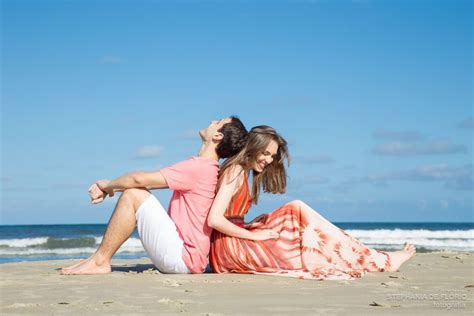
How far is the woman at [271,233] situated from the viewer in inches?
237

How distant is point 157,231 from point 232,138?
1.13 m

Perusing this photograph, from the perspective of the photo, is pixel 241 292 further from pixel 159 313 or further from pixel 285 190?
pixel 285 190

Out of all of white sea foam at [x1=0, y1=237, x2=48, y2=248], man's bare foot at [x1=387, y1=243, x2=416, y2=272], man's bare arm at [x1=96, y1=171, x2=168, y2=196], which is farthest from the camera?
white sea foam at [x1=0, y1=237, x2=48, y2=248]

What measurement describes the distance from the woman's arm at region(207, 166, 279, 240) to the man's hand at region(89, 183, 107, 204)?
1.08 m

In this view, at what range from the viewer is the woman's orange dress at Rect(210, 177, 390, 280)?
20.0ft

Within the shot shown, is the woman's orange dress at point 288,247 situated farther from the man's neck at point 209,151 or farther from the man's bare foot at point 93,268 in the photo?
the man's bare foot at point 93,268

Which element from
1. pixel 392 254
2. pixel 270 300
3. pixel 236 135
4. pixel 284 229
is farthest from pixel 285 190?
pixel 270 300

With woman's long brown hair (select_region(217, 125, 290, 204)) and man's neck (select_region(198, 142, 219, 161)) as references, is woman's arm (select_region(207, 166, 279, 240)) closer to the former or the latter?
woman's long brown hair (select_region(217, 125, 290, 204))

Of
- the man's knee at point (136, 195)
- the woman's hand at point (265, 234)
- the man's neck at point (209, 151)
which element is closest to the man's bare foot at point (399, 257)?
the woman's hand at point (265, 234)

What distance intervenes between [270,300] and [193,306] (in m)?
0.61

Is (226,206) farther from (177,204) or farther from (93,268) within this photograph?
(93,268)

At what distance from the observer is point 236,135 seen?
6047 mm

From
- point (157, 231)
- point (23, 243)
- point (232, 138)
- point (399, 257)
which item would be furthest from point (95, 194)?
point (23, 243)

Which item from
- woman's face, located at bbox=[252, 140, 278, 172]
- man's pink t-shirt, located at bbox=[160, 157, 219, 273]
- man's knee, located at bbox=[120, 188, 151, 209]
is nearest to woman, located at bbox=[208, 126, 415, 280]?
woman's face, located at bbox=[252, 140, 278, 172]
